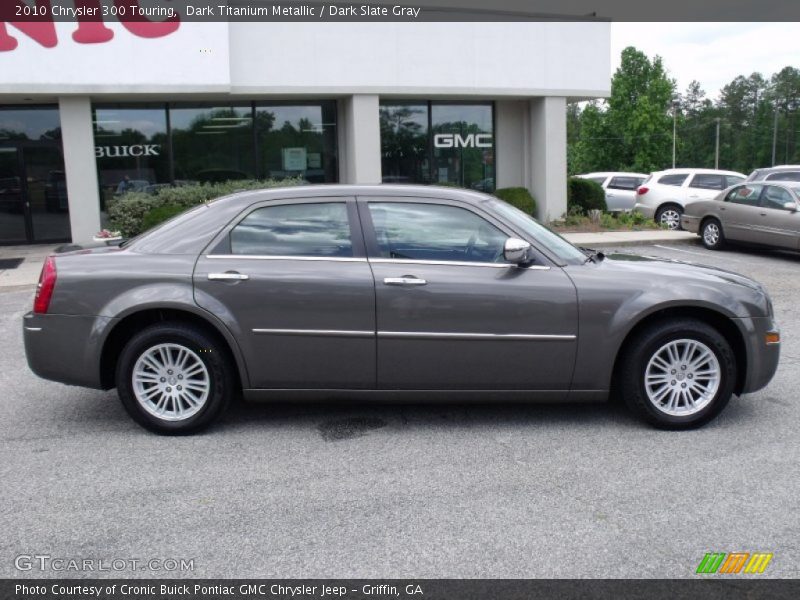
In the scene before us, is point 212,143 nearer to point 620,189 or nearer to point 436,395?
point 620,189

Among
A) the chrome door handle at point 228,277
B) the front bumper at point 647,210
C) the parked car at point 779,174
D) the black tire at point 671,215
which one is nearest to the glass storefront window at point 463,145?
the front bumper at point 647,210

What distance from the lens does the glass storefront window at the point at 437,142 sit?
63.6ft

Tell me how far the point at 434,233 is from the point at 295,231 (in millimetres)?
933

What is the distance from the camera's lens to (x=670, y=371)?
523 centimetres

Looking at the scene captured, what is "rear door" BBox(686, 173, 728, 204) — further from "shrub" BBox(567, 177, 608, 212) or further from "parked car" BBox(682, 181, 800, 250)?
"parked car" BBox(682, 181, 800, 250)

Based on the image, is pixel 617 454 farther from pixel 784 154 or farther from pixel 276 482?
pixel 784 154

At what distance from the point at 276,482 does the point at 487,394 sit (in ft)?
5.00

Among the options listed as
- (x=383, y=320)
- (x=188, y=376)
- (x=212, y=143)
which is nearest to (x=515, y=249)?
(x=383, y=320)

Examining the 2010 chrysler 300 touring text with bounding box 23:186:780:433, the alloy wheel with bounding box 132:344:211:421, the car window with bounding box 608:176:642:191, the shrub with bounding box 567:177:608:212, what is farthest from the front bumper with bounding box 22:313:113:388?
the car window with bounding box 608:176:642:191

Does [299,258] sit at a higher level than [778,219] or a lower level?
higher

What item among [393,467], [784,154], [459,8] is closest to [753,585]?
[393,467]

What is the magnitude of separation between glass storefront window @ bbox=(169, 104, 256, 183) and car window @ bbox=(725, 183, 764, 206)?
34.3ft

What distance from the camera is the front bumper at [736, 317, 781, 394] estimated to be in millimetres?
5223

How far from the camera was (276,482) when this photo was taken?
175 inches
